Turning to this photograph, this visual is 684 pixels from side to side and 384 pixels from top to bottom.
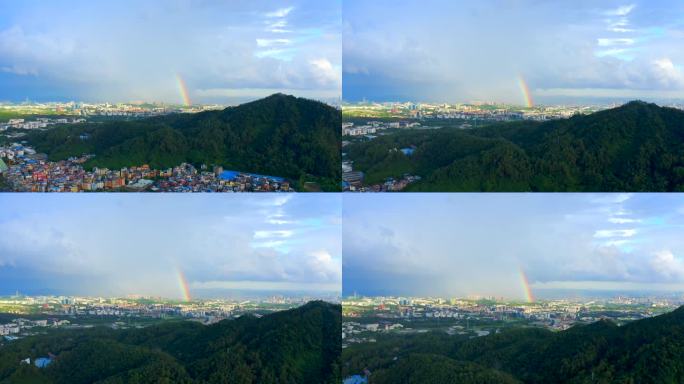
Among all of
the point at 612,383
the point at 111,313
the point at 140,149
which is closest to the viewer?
the point at 612,383

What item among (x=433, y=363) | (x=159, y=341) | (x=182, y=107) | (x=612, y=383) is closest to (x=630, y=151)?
(x=612, y=383)

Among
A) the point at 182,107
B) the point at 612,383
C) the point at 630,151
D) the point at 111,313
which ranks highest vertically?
the point at 182,107

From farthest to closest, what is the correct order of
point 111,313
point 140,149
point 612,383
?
point 111,313 → point 140,149 → point 612,383

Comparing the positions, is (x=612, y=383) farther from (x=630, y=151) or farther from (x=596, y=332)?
(x=630, y=151)

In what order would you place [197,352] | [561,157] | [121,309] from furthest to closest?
[121,309] → [197,352] → [561,157]

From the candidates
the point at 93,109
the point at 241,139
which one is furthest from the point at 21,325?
the point at 241,139

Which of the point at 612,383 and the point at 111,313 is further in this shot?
the point at 111,313

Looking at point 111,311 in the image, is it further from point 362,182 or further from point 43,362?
point 362,182
